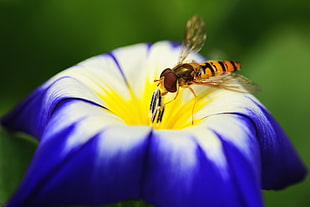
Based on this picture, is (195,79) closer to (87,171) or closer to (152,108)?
(152,108)

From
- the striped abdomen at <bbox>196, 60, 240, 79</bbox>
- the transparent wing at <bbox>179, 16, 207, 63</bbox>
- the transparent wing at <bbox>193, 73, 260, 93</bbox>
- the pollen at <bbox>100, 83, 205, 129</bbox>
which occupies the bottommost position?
the pollen at <bbox>100, 83, 205, 129</bbox>

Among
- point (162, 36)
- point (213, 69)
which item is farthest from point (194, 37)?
point (162, 36)

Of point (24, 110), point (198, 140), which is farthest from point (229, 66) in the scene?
point (24, 110)

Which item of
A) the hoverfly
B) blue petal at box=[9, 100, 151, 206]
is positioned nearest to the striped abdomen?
the hoverfly

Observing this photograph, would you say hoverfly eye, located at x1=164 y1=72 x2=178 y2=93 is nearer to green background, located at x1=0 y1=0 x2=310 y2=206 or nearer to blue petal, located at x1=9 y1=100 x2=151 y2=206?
blue petal, located at x1=9 y1=100 x2=151 y2=206

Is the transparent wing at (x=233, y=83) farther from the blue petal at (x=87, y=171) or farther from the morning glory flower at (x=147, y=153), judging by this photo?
the blue petal at (x=87, y=171)

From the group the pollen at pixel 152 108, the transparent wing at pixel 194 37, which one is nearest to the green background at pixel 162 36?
the transparent wing at pixel 194 37

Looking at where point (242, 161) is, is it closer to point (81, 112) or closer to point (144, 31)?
point (81, 112)
